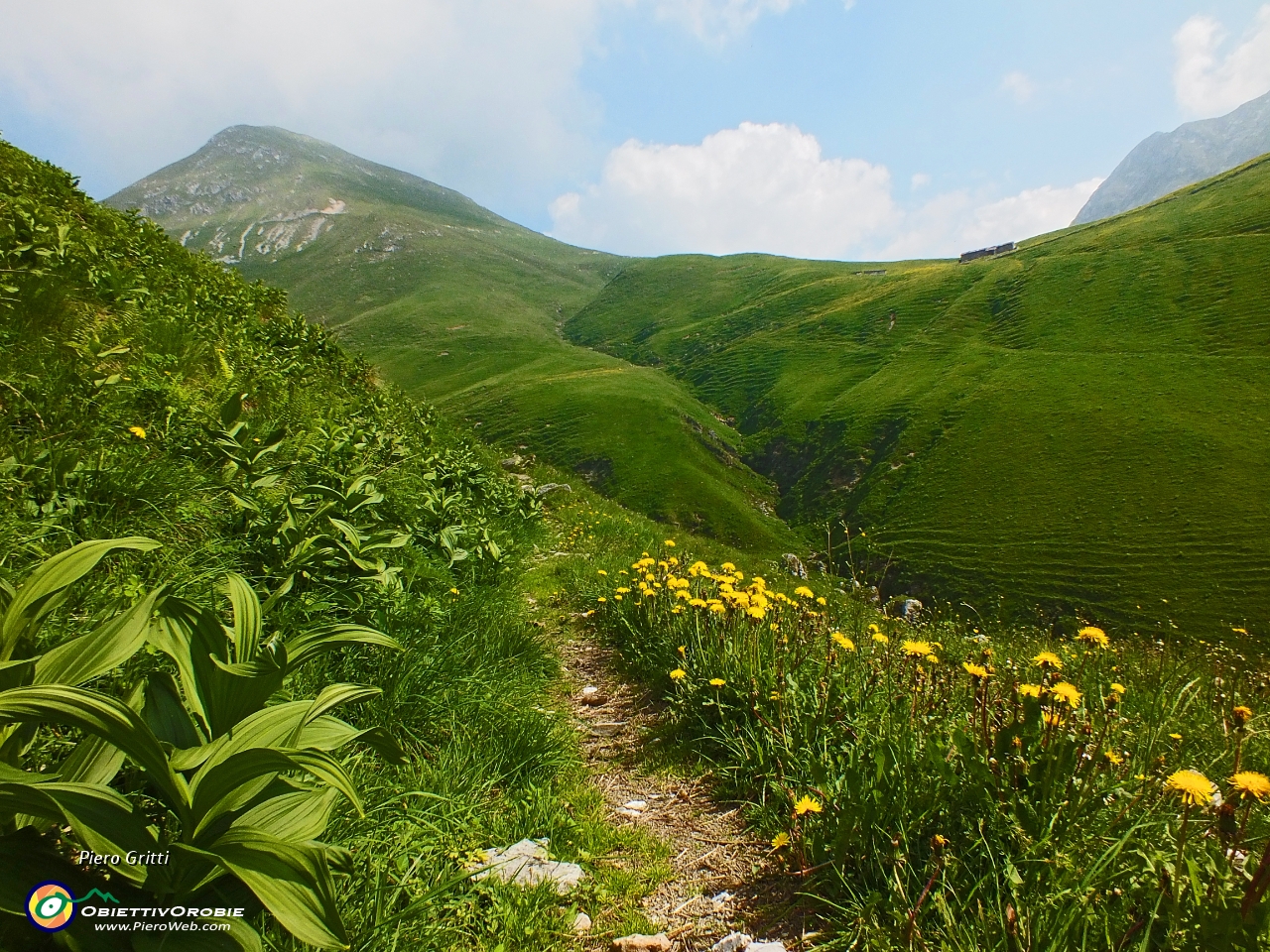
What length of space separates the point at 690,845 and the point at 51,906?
290cm

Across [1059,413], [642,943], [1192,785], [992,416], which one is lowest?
[1059,413]

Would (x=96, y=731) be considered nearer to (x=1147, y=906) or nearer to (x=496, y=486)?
(x=1147, y=906)

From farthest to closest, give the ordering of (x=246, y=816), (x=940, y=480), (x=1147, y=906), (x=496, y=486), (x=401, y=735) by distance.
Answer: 1. (x=940, y=480)
2. (x=496, y=486)
3. (x=401, y=735)
4. (x=1147, y=906)
5. (x=246, y=816)

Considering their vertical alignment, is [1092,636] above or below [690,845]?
above

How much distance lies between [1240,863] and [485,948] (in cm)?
324

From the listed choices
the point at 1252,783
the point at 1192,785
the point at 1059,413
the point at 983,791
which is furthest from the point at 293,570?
the point at 1059,413

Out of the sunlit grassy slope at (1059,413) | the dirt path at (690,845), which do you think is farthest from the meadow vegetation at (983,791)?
the sunlit grassy slope at (1059,413)

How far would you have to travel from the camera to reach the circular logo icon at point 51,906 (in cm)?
151

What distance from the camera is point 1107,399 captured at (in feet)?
282

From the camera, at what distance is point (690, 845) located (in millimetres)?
3492

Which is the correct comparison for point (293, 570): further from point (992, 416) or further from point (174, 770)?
point (992, 416)

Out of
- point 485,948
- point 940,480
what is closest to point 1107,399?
point 940,480

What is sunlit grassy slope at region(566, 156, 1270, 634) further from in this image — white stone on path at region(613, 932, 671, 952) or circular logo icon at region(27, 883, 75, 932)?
circular logo icon at region(27, 883, 75, 932)

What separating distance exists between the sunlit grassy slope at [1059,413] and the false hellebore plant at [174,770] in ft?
136
